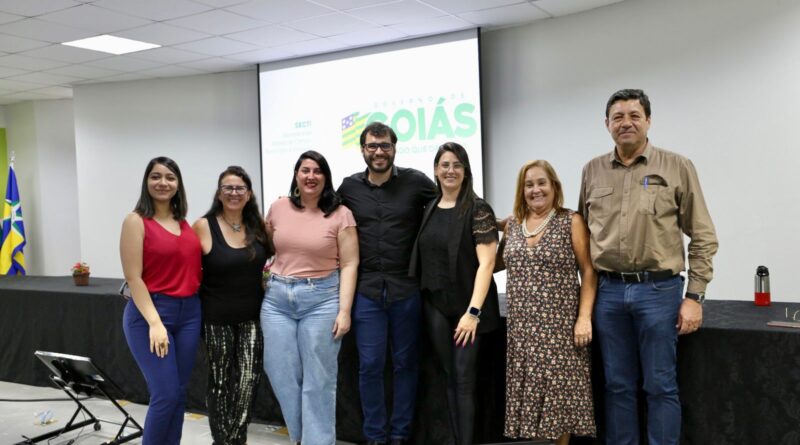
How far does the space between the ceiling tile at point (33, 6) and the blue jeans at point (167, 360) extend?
9.91 feet

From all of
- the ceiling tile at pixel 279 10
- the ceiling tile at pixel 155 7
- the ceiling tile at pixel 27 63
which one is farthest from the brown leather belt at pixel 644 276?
the ceiling tile at pixel 27 63

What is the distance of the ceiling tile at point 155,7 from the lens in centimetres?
447

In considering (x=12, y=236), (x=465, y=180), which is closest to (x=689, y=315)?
(x=465, y=180)

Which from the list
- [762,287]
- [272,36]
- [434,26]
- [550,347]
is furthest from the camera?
[272,36]

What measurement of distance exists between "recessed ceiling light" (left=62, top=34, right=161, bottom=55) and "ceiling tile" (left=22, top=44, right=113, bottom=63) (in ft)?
0.43

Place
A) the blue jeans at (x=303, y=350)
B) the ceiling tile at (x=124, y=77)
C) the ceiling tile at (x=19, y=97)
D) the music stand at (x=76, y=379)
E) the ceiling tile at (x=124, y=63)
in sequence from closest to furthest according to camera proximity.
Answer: the blue jeans at (x=303, y=350)
the music stand at (x=76, y=379)
the ceiling tile at (x=124, y=63)
the ceiling tile at (x=124, y=77)
the ceiling tile at (x=19, y=97)

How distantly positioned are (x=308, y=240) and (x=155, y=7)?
2.97 meters

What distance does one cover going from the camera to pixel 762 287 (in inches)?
112

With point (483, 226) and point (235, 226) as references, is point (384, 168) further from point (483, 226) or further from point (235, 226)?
point (235, 226)

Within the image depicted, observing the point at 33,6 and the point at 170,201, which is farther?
the point at 33,6

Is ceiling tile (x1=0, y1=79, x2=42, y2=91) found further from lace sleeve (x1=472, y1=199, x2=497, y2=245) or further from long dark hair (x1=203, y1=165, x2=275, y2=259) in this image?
lace sleeve (x1=472, y1=199, x2=497, y2=245)

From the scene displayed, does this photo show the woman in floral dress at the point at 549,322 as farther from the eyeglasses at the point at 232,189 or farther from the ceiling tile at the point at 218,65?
the ceiling tile at the point at 218,65

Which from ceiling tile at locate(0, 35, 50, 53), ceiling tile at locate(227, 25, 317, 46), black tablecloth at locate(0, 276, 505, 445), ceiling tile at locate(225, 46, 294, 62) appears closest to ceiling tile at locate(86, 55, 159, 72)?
ceiling tile at locate(0, 35, 50, 53)

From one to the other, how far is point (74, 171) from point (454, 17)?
5978mm
